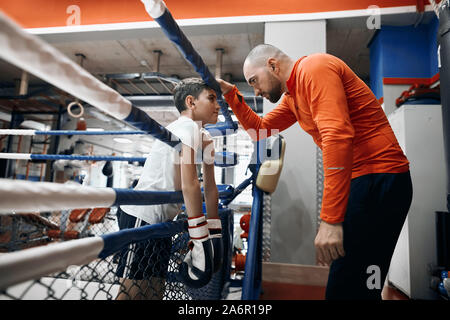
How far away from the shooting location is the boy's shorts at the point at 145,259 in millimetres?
924

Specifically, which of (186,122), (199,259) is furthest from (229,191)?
(199,259)

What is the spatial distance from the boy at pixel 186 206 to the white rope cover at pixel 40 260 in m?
0.33

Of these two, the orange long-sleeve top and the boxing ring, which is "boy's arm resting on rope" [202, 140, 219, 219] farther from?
the orange long-sleeve top

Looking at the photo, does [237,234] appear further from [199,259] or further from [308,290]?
[199,259]

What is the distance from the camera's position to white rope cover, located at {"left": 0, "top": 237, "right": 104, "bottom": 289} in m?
0.37

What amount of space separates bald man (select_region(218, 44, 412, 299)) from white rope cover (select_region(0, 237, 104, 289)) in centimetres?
80

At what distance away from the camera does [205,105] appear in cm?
147

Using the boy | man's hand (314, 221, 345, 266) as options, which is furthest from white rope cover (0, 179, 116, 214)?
man's hand (314, 221, 345, 266)

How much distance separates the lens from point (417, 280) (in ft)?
7.91

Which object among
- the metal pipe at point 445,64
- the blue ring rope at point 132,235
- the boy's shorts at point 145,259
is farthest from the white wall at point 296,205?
the blue ring rope at point 132,235

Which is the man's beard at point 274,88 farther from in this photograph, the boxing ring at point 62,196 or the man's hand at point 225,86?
the boxing ring at point 62,196

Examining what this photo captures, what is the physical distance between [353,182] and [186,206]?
737mm

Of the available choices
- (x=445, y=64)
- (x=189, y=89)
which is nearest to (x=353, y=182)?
(x=189, y=89)
